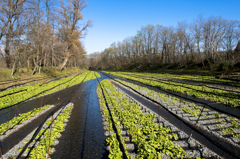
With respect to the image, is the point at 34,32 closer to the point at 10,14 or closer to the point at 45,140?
the point at 10,14

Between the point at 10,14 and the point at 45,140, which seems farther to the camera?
the point at 10,14

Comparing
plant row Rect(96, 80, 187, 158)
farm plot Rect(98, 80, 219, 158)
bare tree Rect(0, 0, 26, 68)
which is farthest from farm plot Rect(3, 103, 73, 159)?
bare tree Rect(0, 0, 26, 68)

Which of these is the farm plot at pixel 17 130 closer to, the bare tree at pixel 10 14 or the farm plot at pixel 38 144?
the farm plot at pixel 38 144

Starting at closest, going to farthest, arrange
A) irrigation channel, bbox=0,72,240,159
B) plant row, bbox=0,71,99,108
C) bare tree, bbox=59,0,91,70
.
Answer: irrigation channel, bbox=0,72,240,159
plant row, bbox=0,71,99,108
bare tree, bbox=59,0,91,70

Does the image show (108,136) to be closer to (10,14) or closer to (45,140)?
(45,140)

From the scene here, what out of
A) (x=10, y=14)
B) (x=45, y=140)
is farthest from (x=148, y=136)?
(x=10, y=14)

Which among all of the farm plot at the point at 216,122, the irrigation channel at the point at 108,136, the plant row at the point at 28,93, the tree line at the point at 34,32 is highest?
the tree line at the point at 34,32

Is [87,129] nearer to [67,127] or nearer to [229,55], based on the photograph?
[67,127]

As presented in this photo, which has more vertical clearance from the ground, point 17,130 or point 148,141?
point 148,141

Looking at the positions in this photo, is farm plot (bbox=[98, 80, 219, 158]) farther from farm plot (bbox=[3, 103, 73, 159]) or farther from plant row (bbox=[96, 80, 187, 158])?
farm plot (bbox=[3, 103, 73, 159])

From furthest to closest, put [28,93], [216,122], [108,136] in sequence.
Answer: [28,93]
[216,122]
[108,136]

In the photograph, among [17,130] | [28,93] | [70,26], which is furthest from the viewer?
[70,26]

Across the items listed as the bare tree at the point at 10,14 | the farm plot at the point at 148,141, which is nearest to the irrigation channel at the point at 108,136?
the farm plot at the point at 148,141

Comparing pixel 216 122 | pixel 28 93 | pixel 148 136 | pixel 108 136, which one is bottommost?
pixel 108 136
